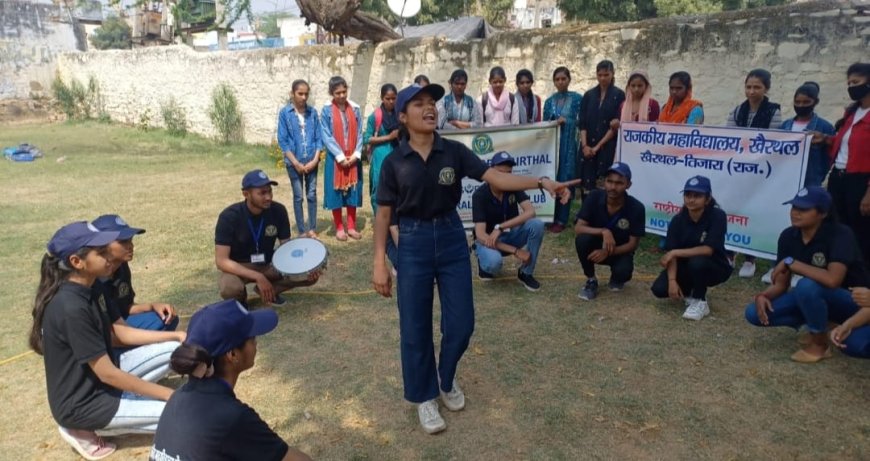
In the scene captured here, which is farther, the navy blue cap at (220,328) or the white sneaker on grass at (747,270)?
the white sneaker on grass at (747,270)

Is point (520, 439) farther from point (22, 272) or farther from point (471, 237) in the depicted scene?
point (22, 272)

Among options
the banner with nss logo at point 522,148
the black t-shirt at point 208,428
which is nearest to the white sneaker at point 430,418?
the black t-shirt at point 208,428

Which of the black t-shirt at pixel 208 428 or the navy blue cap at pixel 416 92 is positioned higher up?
the navy blue cap at pixel 416 92

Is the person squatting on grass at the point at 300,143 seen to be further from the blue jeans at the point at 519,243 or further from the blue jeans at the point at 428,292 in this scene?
the blue jeans at the point at 428,292

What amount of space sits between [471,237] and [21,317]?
4244mm

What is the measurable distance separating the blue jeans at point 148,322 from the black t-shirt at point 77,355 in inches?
31.2

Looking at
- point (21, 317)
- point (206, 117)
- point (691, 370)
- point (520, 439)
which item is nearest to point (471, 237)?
point (691, 370)

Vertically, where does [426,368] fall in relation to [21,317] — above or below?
above

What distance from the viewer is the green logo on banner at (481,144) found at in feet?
22.7

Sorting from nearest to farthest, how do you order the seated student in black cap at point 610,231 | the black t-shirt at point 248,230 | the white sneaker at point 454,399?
1. the white sneaker at point 454,399
2. the black t-shirt at point 248,230
3. the seated student in black cap at point 610,231

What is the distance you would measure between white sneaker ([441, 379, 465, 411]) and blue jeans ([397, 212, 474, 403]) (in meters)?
0.19

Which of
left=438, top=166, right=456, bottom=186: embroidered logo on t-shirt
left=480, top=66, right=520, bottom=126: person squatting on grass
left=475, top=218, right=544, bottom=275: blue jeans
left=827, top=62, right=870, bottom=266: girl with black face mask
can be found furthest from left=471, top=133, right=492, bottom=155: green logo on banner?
left=438, top=166, right=456, bottom=186: embroidered logo on t-shirt

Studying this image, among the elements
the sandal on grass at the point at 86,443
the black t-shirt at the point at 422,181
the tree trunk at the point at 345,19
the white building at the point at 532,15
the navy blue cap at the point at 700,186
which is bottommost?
the sandal on grass at the point at 86,443

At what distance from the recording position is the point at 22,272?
247 inches
